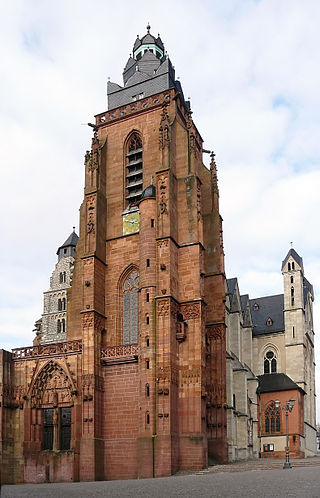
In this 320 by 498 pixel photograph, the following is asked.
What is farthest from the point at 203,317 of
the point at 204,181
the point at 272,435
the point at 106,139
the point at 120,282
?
the point at 272,435

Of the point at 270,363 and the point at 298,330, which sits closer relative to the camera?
the point at 298,330

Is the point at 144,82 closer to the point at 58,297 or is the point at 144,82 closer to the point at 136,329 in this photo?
the point at 136,329

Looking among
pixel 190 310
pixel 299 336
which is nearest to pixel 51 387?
pixel 190 310

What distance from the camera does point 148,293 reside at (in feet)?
107

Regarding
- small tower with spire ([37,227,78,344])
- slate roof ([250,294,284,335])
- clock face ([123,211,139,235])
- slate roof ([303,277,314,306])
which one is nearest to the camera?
clock face ([123,211,139,235])

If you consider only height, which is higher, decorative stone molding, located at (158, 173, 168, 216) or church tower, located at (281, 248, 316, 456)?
decorative stone molding, located at (158, 173, 168, 216)

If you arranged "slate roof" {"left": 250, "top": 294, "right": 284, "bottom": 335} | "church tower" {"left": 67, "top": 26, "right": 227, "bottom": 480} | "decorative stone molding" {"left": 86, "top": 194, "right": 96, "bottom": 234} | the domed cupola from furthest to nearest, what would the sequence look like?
"slate roof" {"left": 250, "top": 294, "right": 284, "bottom": 335}, the domed cupola, "decorative stone molding" {"left": 86, "top": 194, "right": 96, "bottom": 234}, "church tower" {"left": 67, "top": 26, "right": 227, "bottom": 480}

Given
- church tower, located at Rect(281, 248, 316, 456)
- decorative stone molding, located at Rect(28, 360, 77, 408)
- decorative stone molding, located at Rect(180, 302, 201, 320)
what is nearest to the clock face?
decorative stone molding, located at Rect(180, 302, 201, 320)

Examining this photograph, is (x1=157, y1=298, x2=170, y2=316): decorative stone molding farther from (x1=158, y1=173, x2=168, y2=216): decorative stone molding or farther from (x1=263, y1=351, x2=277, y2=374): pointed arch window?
(x1=263, y1=351, x2=277, y2=374): pointed arch window

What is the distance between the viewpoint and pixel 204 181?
4078cm

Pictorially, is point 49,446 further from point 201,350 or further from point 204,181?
point 204,181

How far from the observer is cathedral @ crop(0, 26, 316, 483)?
31344 mm

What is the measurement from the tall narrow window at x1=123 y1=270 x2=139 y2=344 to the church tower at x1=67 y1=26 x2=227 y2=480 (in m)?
0.06

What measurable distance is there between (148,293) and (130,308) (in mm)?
3373
